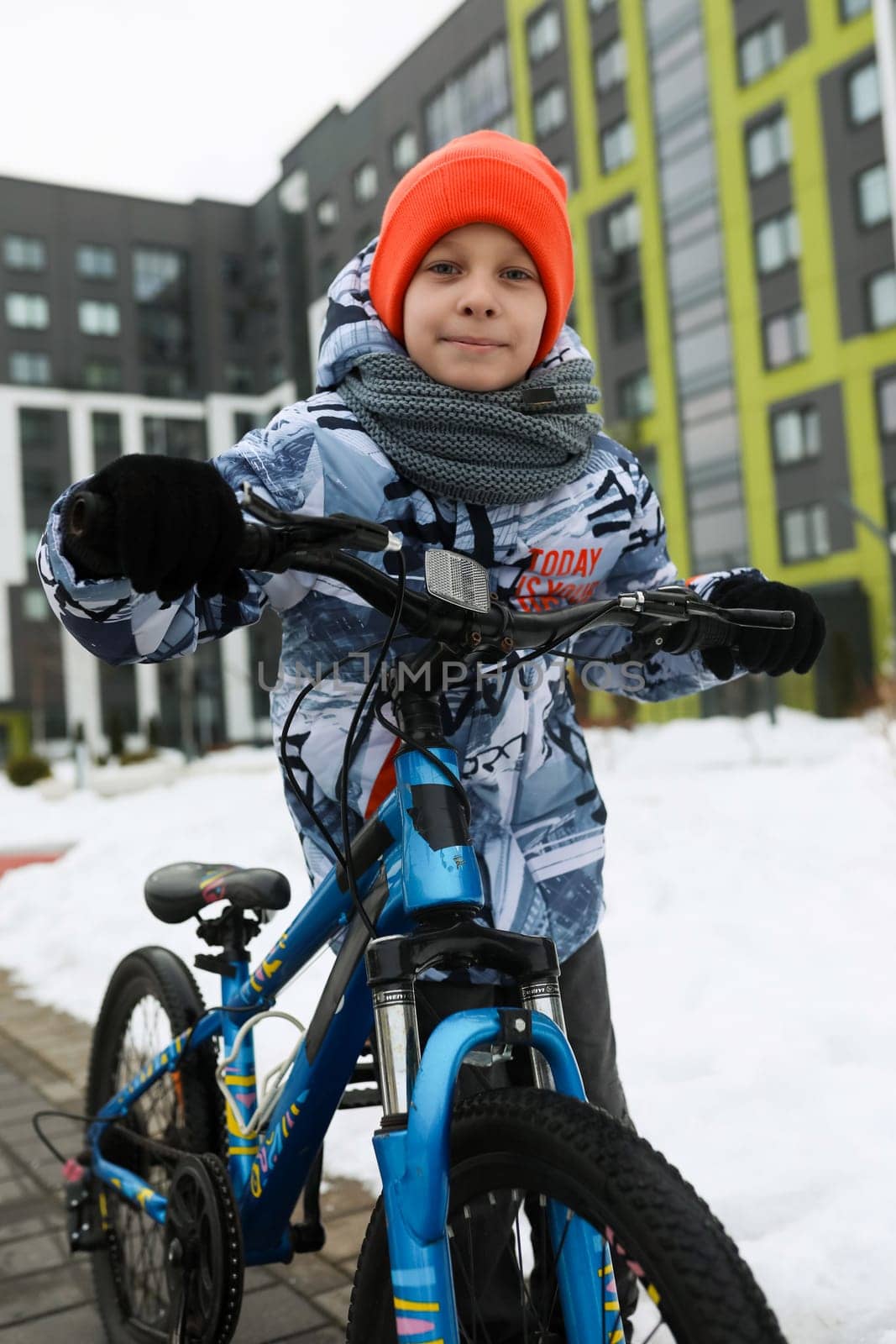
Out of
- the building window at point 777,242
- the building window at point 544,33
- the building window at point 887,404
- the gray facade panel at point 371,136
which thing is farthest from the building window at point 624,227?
the building window at point 887,404

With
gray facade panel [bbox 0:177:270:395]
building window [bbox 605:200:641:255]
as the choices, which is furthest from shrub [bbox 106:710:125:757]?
building window [bbox 605:200:641:255]

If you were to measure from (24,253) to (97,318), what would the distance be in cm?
408

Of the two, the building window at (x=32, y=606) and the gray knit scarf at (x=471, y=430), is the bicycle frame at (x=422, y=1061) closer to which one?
the gray knit scarf at (x=471, y=430)

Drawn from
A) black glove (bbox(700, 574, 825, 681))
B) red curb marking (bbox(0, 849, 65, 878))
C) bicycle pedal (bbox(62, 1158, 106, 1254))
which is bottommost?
red curb marking (bbox(0, 849, 65, 878))

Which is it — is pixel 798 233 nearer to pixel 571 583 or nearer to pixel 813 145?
pixel 813 145

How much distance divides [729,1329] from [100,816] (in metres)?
14.7

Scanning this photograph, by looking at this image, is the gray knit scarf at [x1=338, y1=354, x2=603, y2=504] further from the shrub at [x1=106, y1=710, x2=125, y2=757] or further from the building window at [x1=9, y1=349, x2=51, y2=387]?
the building window at [x1=9, y1=349, x2=51, y2=387]

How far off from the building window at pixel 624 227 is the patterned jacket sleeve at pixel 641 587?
3391cm

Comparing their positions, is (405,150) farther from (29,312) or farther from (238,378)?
(29,312)

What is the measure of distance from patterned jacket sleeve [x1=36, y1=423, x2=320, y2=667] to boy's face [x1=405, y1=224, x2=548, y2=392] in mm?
246

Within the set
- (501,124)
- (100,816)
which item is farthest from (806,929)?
(501,124)

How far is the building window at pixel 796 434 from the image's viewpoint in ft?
97.2

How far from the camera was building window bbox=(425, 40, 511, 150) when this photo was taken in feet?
124

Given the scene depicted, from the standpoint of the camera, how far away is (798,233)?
97.3 ft
